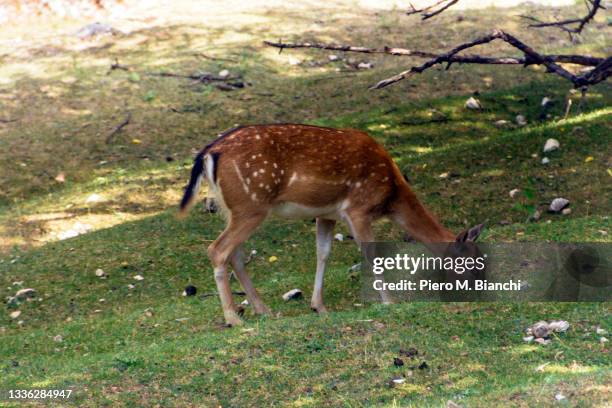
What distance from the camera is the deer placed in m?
9.20

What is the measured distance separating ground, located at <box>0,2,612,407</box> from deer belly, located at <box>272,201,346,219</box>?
34.2 inches

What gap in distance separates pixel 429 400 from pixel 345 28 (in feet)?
44.2

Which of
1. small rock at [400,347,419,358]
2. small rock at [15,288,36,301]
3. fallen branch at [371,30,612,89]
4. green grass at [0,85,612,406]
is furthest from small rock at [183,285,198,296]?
small rock at [400,347,419,358]

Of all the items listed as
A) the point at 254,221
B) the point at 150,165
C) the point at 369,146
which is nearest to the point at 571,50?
the point at 150,165

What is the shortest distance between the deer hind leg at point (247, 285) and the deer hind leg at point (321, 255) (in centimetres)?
47

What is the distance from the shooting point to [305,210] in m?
9.45

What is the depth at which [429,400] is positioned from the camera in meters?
6.41

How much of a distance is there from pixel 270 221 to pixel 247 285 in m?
2.85

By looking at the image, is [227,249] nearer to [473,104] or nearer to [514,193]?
[514,193]

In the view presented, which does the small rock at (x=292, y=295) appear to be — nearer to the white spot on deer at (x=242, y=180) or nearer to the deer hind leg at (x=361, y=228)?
the deer hind leg at (x=361, y=228)

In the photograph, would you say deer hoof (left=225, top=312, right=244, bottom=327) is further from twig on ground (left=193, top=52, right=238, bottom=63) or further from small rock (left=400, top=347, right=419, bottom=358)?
twig on ground (left=193, top=52, right=238, bottom=63)

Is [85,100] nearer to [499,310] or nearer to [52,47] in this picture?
[52,47]

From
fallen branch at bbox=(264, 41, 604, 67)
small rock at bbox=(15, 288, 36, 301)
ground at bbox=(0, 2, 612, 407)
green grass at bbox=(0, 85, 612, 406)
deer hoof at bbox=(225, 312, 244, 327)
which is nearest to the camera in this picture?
green grass at bbox=(0, 85, 612, 406)

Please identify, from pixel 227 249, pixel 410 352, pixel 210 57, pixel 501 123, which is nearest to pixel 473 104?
pixel 501 123
